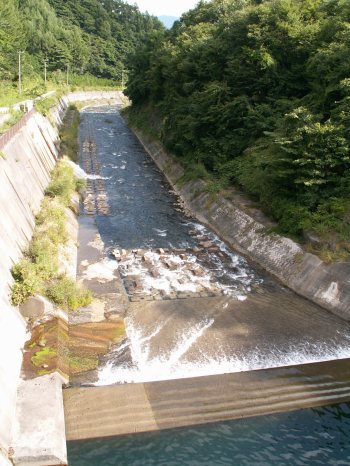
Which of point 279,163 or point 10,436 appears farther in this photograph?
point 279,163

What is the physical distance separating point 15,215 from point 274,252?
12952mm

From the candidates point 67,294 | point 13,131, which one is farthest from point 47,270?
point 13,131

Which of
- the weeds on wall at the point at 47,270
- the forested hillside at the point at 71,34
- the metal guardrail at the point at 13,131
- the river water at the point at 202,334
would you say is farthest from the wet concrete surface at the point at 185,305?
the forested hillside at the point at 71,34

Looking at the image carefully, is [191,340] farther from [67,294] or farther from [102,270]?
[102,270]

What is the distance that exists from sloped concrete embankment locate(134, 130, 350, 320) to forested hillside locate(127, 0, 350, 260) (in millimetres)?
770

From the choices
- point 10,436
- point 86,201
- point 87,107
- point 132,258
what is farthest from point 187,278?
point 87,107

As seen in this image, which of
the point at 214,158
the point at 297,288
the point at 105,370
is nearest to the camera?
the point at 105,370

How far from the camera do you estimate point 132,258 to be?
75.4 feet

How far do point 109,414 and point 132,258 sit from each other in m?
11.0

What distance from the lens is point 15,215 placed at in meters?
20.2

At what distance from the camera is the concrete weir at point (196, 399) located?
1249 centimetres

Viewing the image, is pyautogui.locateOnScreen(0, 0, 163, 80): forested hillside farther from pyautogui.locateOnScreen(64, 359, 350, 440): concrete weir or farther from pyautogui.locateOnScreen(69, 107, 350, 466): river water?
pyautogui.locateOnScreen(64, 359, 350, 440): concrete weir

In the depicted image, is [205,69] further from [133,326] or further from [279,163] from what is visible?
[133,326]

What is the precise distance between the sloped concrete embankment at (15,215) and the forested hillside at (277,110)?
11581 mm
